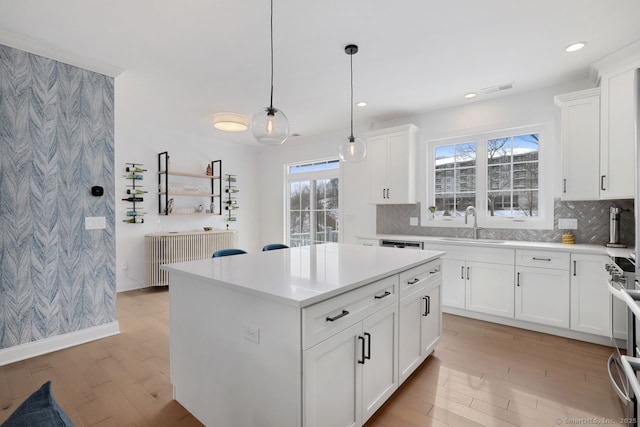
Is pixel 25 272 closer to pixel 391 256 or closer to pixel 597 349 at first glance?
pixel 391 256

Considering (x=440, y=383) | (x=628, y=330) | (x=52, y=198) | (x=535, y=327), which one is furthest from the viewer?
(x=535, y=327)

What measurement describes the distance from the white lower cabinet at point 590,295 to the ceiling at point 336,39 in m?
1.95

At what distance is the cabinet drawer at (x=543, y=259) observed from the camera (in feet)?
10.0

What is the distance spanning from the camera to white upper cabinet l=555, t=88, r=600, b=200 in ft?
9.96

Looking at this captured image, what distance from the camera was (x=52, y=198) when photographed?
281 cm

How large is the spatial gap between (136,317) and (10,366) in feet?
3.95

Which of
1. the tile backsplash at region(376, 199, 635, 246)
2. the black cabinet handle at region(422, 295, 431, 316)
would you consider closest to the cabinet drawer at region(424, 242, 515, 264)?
the tile backsplash at region(376, 199, 635, 246)

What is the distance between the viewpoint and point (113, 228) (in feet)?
10.5

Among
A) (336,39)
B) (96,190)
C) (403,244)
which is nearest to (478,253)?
(403,244)

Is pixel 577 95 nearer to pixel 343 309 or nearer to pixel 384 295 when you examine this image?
pixel 384 295

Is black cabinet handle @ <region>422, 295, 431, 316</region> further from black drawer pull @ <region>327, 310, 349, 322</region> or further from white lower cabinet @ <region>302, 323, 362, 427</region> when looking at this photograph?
black drawer pull @ <region>327, 310, 349, 322</region>

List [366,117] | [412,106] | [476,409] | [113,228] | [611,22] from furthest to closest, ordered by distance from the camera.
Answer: [366,117] → [412,106] → [113,228] → [611,22] → [476,409]

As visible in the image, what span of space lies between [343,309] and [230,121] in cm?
339

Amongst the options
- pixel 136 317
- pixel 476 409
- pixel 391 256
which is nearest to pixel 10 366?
pixel 136 317
